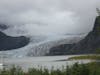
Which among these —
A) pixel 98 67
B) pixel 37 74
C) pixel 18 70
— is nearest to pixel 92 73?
pixel 98 67

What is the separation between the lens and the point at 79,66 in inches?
821

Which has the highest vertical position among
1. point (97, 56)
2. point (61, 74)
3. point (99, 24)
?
point (99, 24)

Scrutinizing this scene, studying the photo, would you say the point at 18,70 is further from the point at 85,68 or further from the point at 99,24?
the point at 99,24

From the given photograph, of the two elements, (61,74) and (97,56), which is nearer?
(97,56)

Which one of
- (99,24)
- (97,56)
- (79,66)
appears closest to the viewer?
(99,24)

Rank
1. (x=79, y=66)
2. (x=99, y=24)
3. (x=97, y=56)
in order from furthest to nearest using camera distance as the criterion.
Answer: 1. (x=79, y=66)
2. (x=97, y=56)
3. (x=99, y=24)

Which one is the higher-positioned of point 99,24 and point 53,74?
point 99,24

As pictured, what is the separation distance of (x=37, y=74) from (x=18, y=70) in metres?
1.83

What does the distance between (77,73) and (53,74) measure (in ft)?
5.95

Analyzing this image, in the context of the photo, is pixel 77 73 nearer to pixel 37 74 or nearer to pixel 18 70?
pixel 37 74

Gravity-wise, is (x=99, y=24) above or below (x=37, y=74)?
above

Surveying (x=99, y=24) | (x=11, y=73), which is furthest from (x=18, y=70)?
(x=99, y=24)

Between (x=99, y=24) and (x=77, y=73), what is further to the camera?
(x=77, y=73)

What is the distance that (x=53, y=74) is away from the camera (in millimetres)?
21062
